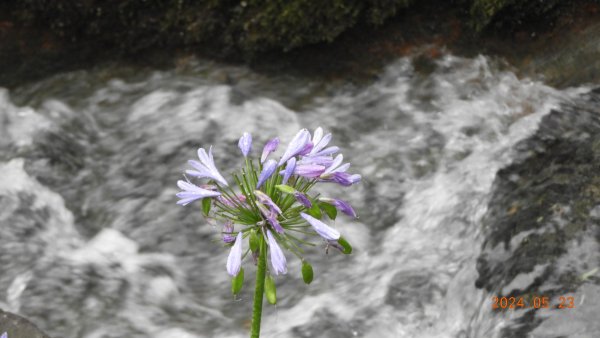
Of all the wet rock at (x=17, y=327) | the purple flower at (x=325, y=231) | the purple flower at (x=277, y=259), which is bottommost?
the wet rock at (x=17, y=327)

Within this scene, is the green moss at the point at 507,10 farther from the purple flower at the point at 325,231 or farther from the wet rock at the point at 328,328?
the purple flower at the point at 325,231

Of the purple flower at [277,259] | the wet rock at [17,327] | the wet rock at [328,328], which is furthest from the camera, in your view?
the wet rock at [328,328]

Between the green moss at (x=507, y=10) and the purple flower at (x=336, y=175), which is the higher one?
the purple flower at (x=336, y=175)

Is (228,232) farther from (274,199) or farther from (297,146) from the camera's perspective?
(297,146)

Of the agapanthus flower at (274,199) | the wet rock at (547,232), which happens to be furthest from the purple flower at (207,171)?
the wet rock at (547,232)

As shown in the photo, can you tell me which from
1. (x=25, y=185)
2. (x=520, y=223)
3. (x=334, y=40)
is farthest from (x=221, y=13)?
(x=520, y=223)

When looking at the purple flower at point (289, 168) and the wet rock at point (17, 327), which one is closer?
the purple flower at point (289, 168)
